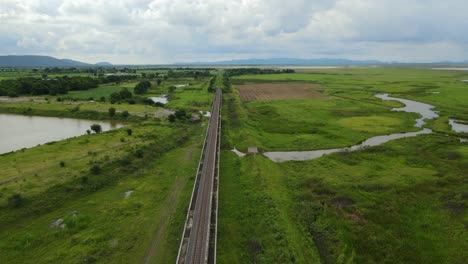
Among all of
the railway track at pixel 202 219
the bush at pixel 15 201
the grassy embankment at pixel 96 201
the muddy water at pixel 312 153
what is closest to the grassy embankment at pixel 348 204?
the railway track at pixel 202 219

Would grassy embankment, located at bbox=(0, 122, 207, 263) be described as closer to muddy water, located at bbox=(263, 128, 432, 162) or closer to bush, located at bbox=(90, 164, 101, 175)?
bush, located at bbox=(90, 164, 101, 175)

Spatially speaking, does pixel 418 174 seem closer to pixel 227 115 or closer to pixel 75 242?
pixel 75 242

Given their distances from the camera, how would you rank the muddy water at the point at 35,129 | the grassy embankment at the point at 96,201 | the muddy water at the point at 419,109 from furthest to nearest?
the muddy water at the point at 419,109, the muddy water at the point at 35,129, the grassy embankment at the point at 96,201

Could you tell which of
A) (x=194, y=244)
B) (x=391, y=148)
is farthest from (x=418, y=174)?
(x=194, y=244)

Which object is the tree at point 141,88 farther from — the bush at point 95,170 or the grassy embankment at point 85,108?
the bush at point 95,170

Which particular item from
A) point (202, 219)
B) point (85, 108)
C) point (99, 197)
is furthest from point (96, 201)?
point (85, 108)

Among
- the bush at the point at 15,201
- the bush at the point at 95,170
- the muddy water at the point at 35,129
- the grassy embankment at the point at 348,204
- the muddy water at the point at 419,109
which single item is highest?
the muddy water at the point at 419,109
